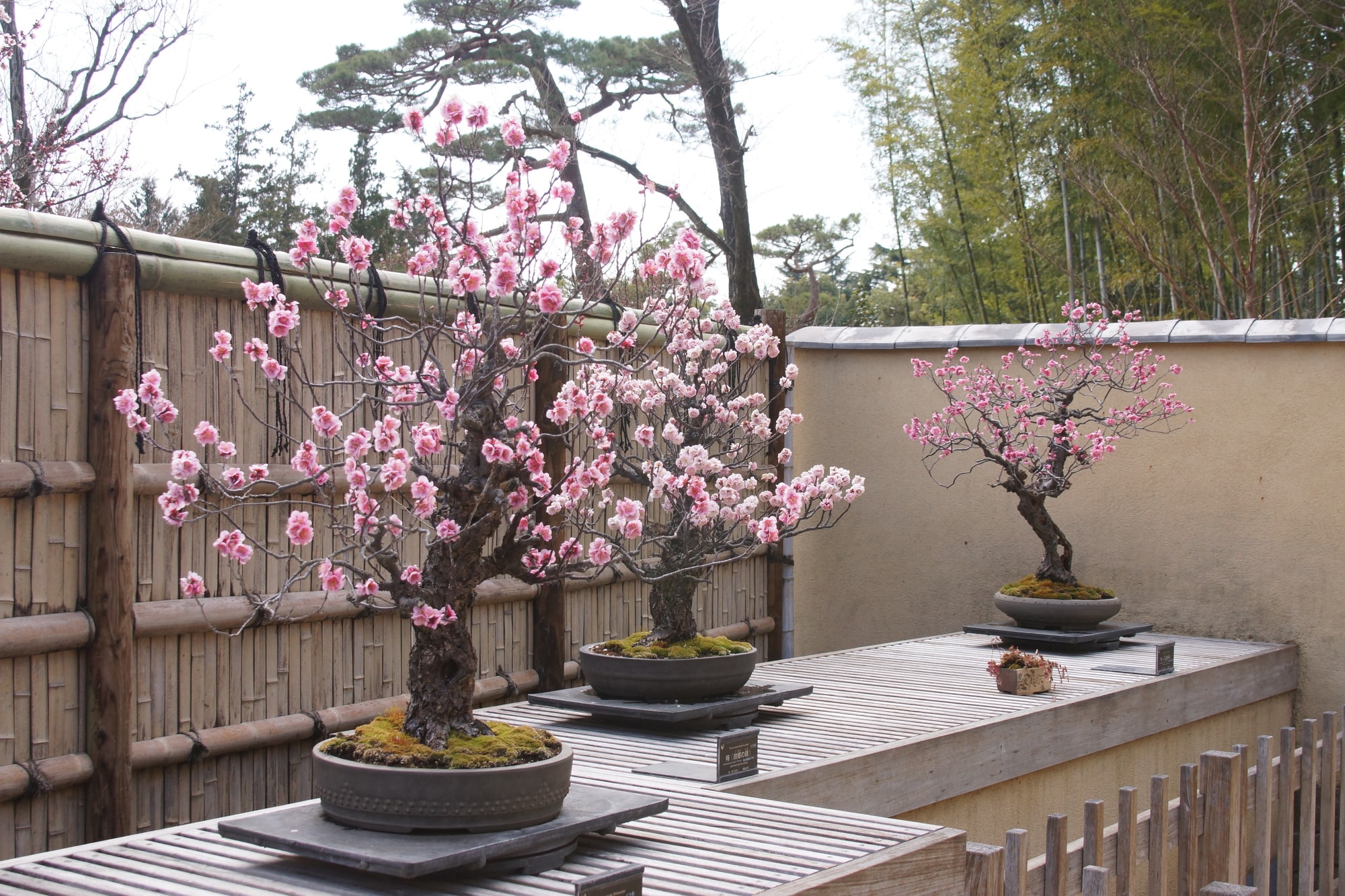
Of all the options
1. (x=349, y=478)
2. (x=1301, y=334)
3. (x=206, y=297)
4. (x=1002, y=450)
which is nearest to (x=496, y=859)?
(x=349, y=478)

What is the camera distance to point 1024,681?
12.8ft

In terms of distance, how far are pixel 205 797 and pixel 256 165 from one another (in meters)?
10.8

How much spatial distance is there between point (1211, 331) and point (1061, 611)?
1.41 meters

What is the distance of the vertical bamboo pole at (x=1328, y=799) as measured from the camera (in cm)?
321

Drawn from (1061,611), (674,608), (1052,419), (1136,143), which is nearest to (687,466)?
(674,608)

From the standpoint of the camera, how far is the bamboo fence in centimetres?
261

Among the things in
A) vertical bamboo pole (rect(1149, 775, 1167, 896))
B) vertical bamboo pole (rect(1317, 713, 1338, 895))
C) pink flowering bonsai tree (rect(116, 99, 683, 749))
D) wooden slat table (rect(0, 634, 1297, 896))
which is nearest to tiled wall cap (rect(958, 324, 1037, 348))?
wooden slat table (rect(0, 634, 1297, 896))

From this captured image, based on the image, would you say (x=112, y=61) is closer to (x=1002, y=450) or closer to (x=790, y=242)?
(x=1002, y=450)

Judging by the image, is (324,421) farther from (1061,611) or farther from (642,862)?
(1061,611)

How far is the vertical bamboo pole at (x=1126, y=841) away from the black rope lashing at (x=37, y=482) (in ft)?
7.61

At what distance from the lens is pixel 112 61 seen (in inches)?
249

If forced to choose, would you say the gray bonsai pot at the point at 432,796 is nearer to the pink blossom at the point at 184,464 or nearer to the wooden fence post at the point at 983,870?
the pink blossom at the point at 184,464

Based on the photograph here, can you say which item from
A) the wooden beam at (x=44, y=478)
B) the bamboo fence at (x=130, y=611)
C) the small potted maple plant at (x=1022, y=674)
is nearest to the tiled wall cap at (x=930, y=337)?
the small potted maple plant at (x=1022, y=674)

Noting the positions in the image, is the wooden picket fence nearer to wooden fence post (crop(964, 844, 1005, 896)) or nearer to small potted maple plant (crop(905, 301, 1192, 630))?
wooden fence post (crop(964, 844, 1005, 896))
